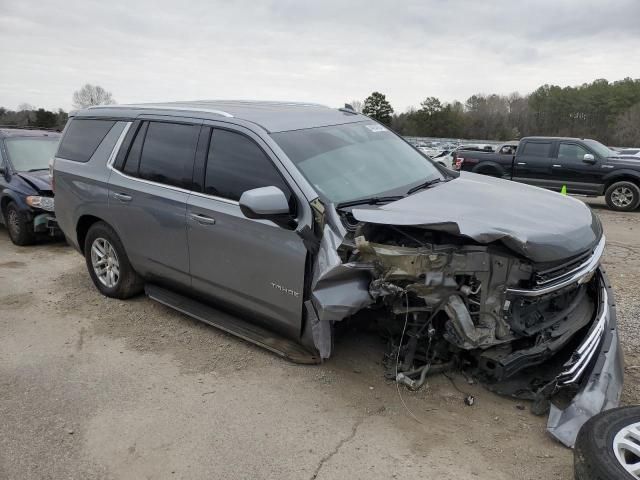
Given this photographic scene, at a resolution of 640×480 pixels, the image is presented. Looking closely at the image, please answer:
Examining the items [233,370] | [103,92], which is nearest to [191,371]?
[233,370]

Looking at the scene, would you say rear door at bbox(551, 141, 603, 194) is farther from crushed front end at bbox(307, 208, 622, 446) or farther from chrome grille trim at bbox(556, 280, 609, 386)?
chrome grille trim at bbox(556, 280, 609, 386)

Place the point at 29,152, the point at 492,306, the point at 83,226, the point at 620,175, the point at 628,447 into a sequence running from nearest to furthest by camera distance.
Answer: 1. the point at 628,447
2. the point at 492,306
3. the point at 83,226
4. the point at 29,152
5. the point at 620,175

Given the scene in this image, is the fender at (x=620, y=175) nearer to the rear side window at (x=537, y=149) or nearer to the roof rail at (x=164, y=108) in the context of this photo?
the rear side window at (x=537, y=149)

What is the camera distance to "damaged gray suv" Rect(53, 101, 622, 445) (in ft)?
9.93

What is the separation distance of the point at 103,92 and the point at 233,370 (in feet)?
211

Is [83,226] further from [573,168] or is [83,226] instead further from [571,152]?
[571,152]

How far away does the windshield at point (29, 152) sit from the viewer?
8.03m

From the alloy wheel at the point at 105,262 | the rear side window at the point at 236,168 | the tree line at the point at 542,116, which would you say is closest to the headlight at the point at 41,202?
the alloy wheel at the point at 105,262

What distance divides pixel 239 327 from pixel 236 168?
124 cm

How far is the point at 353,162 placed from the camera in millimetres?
3926

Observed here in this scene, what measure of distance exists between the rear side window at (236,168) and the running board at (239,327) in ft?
3.32

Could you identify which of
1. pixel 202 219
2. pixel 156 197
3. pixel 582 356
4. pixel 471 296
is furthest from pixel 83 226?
pixel 582 356

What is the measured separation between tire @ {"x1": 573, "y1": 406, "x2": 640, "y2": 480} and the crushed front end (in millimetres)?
254

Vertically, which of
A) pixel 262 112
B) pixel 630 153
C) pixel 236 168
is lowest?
pixel 630 153
